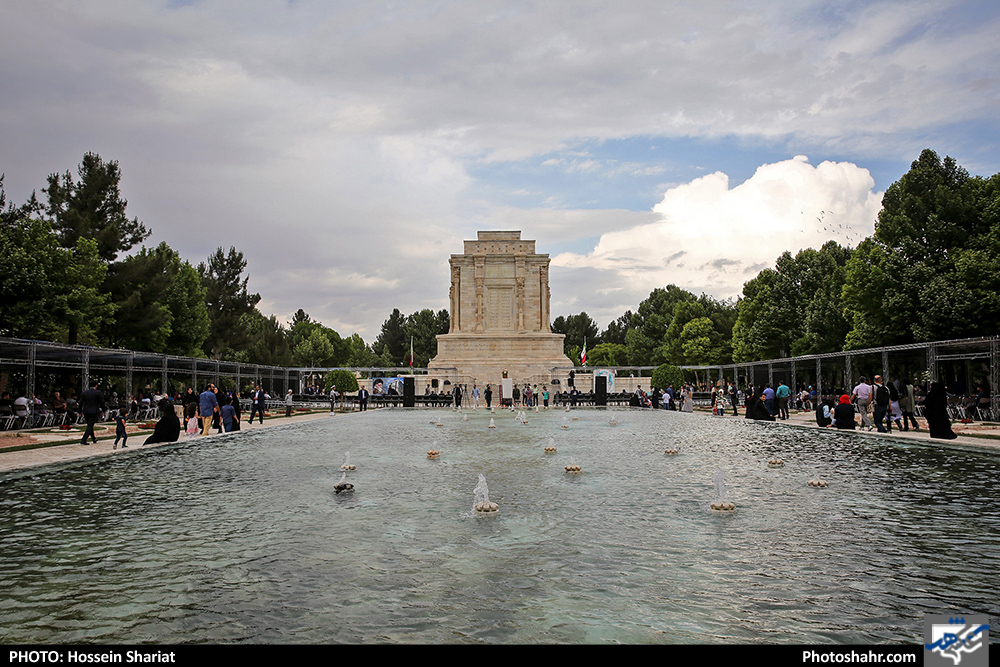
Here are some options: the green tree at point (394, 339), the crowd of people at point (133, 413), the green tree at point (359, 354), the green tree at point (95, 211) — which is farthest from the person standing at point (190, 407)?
the green tree at point (394, 339)

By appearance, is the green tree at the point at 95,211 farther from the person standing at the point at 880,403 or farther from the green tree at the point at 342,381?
the person standing at the point at 880,403

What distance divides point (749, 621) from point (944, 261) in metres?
35.6

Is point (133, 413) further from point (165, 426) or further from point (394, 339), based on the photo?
point (394, 339)

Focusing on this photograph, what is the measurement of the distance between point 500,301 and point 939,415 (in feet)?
178

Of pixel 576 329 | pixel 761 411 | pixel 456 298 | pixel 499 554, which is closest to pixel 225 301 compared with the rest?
pixel 456 298

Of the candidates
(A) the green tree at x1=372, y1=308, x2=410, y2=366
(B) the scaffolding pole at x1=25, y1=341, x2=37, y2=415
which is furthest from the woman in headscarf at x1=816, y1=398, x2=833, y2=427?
(A) the green tree at x1=372, y1=308, x2=410, y2=366

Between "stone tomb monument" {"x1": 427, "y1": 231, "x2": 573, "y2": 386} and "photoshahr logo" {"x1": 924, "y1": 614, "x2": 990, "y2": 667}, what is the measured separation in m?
62.7

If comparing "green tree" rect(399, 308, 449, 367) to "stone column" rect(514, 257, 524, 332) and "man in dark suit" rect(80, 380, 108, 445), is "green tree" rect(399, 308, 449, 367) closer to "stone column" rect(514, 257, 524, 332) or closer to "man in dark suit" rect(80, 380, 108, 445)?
"stone column" rect(514, 257, 524, 332)

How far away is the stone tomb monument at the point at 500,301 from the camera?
67062 millimetres

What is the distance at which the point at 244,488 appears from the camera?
10938 mm

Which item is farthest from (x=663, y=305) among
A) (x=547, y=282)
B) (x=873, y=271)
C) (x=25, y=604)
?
(x=25, y=604)

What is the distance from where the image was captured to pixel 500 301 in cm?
7044
